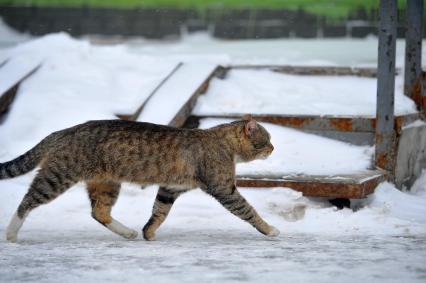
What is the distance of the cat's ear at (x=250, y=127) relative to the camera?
22.6ft

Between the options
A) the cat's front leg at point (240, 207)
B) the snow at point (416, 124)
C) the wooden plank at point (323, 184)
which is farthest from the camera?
the snow at point (416, 124)

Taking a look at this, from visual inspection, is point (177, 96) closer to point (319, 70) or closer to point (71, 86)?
point (71, 86)

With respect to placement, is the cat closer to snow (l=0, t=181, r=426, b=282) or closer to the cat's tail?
the cat's tail

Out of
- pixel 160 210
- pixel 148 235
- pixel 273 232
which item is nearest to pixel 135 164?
pixel 160 210

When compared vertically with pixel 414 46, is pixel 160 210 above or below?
below

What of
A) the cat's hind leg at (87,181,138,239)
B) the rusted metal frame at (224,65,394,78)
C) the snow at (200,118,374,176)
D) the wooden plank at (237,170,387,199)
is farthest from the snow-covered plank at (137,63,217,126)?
the cat's hind leg at (87,181,138,239)

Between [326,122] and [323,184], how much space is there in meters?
1.30

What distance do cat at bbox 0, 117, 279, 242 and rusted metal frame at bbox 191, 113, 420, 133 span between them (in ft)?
6.22

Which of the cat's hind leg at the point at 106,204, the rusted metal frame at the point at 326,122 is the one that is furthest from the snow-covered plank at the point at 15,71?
the cat's hind leg at the point at 106,204

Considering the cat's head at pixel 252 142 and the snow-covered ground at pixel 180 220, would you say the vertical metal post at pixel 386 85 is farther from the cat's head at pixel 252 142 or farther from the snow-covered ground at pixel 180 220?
the cat's head at pixel 252 142

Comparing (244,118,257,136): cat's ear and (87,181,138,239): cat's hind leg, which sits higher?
(244,118,257,136): cat's ear

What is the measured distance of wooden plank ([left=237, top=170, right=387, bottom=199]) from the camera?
7.45 meters

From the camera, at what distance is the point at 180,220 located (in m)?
7.37

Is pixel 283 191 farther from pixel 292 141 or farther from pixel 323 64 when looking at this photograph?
pixel 323 64
